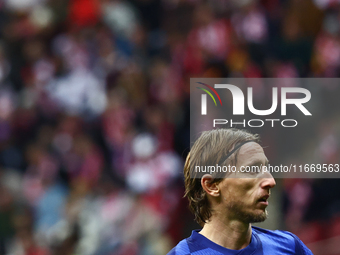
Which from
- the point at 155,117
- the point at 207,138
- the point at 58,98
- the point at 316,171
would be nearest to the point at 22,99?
the point at 58,98

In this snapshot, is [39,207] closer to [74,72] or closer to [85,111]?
[85,111]

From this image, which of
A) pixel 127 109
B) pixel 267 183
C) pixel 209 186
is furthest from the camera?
pixel 127 109

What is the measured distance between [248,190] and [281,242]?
0.33m

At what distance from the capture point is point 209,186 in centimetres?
211

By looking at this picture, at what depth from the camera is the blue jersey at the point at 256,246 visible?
2.03 metres

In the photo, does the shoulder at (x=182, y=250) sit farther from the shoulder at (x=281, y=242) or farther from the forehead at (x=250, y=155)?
the forehead at (x=250, y=155)

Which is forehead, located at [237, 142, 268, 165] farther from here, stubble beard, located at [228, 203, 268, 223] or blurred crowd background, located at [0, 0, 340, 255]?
blurred crowd background, located at [0, 0, 340, 255]

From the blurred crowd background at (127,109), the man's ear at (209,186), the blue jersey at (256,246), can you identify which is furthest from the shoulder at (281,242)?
the blurred crowd background at (127,109)

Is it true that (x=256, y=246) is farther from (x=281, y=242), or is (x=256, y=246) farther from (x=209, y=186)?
(x=209, y=186)

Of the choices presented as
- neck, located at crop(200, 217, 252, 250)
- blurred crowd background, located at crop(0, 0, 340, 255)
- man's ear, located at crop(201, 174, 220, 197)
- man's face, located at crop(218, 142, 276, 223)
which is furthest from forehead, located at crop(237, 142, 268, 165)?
blurred crowd background, located at crop(0, 0, 340, 255)

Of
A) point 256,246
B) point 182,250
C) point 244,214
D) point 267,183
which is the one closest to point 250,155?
point 267,183

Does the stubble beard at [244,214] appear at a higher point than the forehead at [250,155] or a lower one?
lower

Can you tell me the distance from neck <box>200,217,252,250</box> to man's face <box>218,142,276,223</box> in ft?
0.12

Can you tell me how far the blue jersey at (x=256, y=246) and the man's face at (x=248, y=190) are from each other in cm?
14
